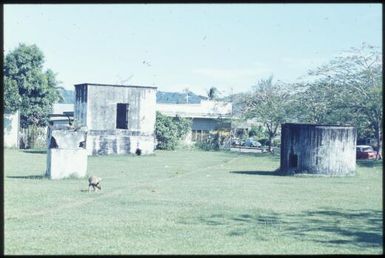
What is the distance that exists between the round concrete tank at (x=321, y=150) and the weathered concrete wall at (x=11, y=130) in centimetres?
2402

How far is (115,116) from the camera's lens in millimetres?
34656

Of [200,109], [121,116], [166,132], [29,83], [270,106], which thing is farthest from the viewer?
[200,109]

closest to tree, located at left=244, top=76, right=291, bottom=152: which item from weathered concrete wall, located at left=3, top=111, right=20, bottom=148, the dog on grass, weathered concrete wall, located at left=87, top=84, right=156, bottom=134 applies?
weathered concrete wall, located at left=87, top=84, right=156, bottom=134

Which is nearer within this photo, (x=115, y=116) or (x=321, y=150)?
(x=321, y=150)

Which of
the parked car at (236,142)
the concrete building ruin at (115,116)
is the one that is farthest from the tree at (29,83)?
the parked car at (236,142)

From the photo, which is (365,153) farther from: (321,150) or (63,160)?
(63,160)

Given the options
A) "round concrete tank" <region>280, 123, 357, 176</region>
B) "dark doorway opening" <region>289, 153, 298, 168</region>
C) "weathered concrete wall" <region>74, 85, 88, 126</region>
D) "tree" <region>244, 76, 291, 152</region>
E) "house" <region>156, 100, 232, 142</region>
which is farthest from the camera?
"house" <region>156, 100, 232, 142</region>

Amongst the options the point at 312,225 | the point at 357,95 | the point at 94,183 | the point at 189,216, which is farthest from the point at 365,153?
the point at 189,216

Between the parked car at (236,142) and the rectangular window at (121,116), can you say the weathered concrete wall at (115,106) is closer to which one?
the rectangular window at (121,116)

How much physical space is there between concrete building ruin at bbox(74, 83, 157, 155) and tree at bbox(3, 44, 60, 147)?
792 cm

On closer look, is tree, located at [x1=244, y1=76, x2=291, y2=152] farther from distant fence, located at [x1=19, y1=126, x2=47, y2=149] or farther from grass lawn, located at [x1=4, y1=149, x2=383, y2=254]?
grass lawn, located at [x1=4, y1=149, x2=383, y2=254]

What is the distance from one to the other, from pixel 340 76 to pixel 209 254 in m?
33.5

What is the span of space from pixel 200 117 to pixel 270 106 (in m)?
7.21

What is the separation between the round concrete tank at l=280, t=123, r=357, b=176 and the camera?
23.0 metres
